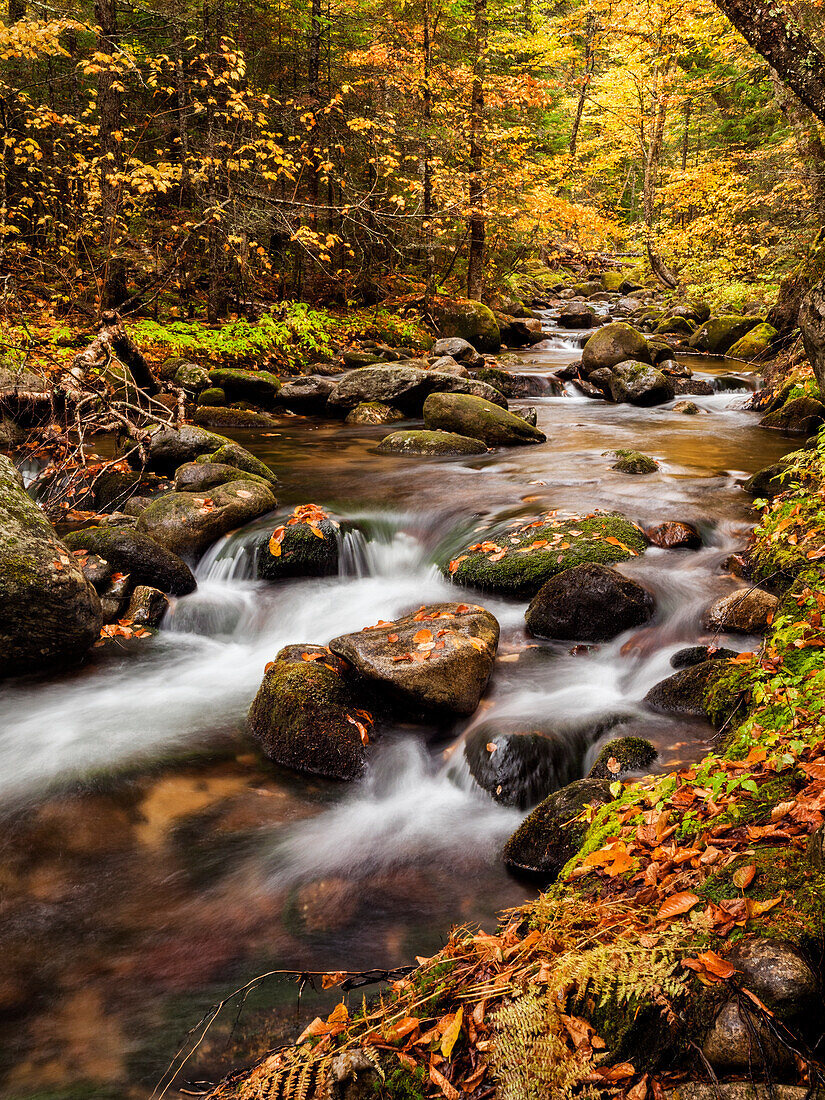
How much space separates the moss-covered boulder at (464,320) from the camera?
65.7 ft

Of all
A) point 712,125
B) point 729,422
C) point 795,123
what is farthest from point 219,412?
point 712,125

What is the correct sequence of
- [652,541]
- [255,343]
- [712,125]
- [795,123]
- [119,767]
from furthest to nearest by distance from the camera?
[712,125], [255,343], [795,123], [652,541], [119,767]

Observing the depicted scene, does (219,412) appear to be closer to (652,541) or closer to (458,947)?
(652,541)

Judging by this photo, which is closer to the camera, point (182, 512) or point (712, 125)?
point (182, 512)

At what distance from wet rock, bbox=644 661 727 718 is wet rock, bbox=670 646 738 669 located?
0.17 m

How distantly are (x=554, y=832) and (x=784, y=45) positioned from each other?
6142mm

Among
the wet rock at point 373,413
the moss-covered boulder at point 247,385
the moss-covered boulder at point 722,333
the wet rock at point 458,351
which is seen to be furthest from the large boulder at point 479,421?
the moss-covered boulder at point 722,333

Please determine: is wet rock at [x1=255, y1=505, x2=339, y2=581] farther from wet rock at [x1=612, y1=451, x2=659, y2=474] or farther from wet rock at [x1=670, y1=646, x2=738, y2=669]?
wet rock at [x1=612, y1=451, x2=659, y2=474]

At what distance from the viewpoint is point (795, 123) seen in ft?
35.8

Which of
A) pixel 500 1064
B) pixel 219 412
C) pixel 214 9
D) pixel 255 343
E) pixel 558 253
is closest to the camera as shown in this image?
pixel 500 1064

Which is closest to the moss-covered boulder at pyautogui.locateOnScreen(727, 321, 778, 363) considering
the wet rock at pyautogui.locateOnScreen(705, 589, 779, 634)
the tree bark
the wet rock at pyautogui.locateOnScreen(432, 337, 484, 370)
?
the wet rock at pyautogui.locateOnScreen(432, 337, 484, 370)

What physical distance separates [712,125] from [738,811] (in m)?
30.2

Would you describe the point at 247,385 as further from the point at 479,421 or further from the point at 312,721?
the point at 312,721

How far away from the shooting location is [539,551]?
7.03 m
